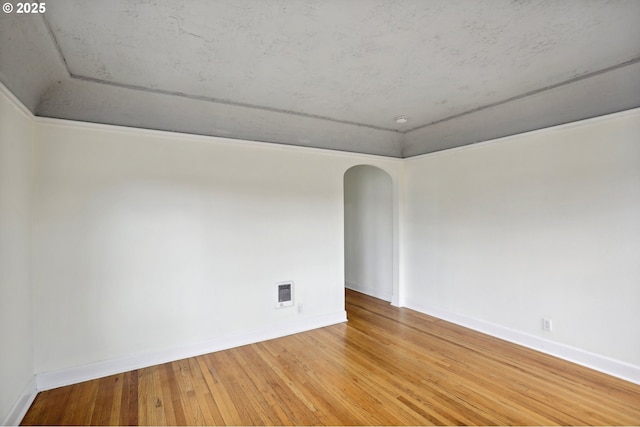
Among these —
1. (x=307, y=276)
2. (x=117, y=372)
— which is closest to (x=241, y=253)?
(x=307, y=276)

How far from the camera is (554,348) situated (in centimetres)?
303

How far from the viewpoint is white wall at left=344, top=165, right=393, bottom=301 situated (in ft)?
16.1

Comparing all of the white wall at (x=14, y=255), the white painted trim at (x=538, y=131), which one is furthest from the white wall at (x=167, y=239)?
the white painted trim at (x=538, y=131)

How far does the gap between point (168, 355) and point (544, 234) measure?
396 centimetres

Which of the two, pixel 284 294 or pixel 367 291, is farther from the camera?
pixel 367 291

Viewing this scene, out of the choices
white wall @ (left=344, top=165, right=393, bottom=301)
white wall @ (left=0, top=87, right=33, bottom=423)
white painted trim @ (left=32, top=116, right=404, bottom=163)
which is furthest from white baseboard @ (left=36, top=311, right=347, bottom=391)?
white painted trim @ (left=32, top=116, right=404, bottom=163)

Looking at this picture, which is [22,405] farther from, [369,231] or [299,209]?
[369,231]

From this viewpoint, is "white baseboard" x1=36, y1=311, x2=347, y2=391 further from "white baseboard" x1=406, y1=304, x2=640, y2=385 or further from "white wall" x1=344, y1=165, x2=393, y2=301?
"white baseboard" x1=406, y1=304, x2=640, y2=385

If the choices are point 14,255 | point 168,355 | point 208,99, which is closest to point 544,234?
point 208,99

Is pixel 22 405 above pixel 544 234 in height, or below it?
below

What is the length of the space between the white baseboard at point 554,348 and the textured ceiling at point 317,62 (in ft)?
7.18

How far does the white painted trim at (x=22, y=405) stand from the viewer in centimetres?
202

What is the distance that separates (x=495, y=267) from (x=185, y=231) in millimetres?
3456

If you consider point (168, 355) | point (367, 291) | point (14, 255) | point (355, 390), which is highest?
point (14, 255)
